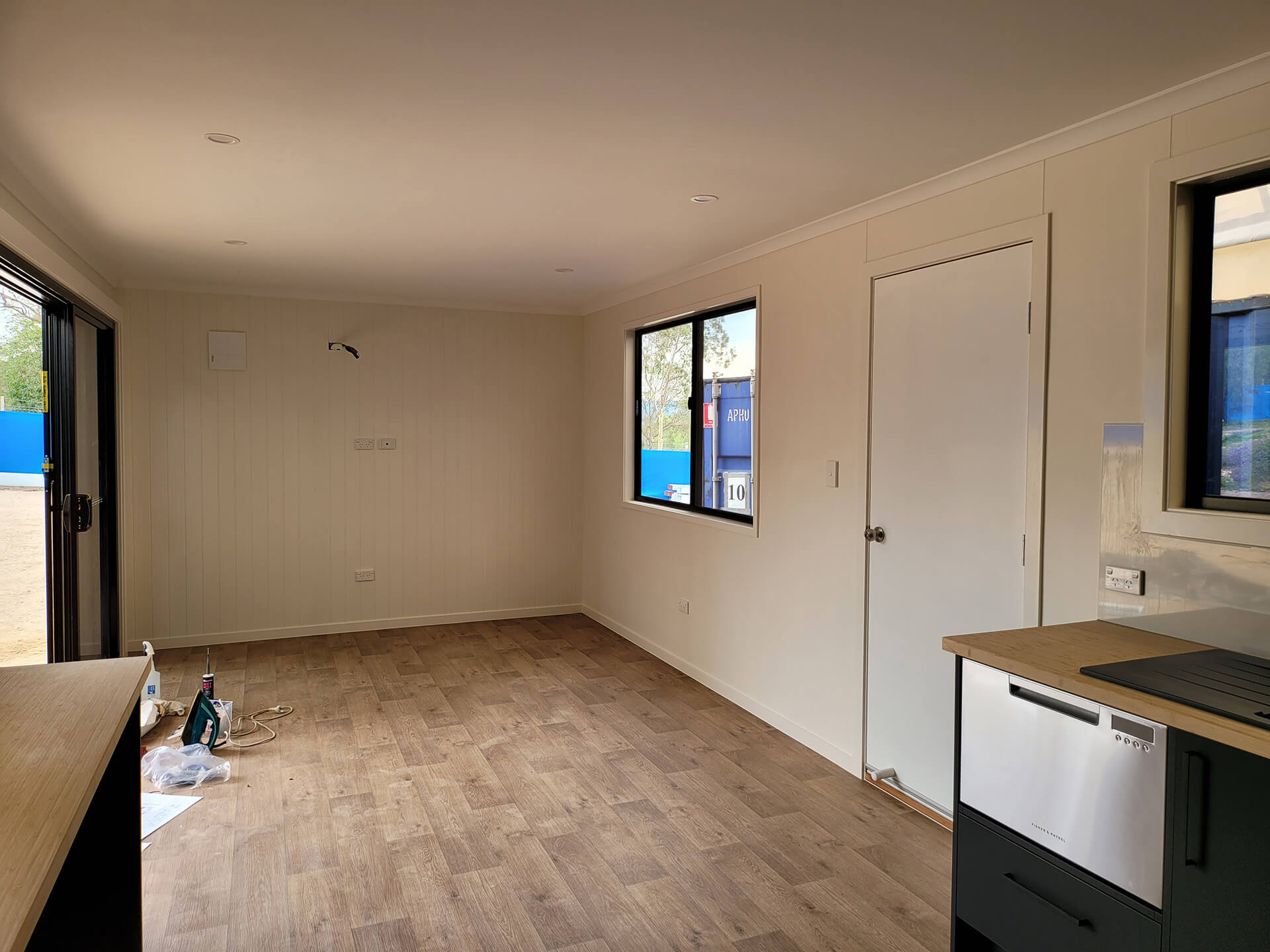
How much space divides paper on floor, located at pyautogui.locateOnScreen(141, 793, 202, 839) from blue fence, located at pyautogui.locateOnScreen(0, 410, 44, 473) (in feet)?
4.69

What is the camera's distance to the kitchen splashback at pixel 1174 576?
2.11 metres

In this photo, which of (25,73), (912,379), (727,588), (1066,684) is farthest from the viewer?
(727,588)

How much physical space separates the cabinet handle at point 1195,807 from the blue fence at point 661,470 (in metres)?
3.68

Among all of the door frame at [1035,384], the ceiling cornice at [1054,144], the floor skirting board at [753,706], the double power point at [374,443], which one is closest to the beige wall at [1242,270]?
the ceiling cornice at [1054,144]

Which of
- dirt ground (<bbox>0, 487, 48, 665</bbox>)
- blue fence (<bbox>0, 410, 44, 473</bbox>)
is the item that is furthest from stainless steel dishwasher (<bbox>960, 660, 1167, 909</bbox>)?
blue fence (<bbox>0, 410, 44, 473</bbox>)

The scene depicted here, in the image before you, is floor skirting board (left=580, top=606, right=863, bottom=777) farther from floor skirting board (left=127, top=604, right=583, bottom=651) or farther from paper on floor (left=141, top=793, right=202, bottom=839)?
paper on floor (left=141, top=793, right=202, bottom=839)

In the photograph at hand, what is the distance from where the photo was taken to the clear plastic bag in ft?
11.3

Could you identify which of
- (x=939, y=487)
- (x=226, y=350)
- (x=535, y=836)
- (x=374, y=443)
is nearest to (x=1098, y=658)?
(x=939, y=487)

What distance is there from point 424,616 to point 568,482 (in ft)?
4.77

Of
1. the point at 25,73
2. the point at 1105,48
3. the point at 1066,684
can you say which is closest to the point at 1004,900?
the point at 1066,684

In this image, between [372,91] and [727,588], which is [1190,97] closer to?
[372,91]

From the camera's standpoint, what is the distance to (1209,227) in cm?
227

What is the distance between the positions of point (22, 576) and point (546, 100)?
2856 mm

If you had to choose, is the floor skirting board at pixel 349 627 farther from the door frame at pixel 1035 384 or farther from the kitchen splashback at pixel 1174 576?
the kitchen splashback at pixel 1174 576
